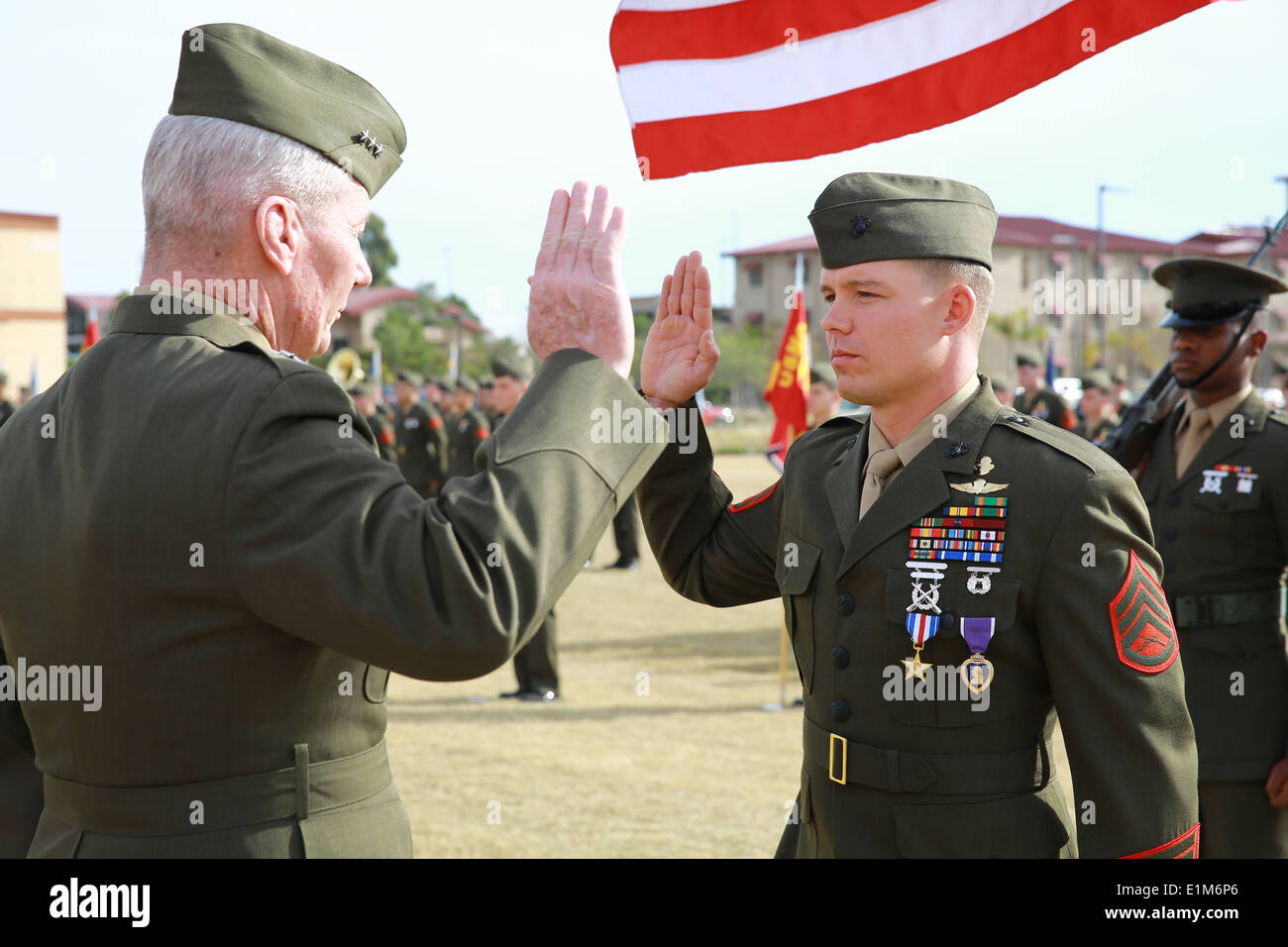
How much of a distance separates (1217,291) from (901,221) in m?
2.40

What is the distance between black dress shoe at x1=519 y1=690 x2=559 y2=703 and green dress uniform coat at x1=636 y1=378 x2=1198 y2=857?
6195mm

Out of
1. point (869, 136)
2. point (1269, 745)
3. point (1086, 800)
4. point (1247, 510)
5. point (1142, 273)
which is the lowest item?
point (1269, 745)

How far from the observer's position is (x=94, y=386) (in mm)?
1724

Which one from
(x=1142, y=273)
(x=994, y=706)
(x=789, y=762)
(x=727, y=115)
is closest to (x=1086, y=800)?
(x=994, y=706)

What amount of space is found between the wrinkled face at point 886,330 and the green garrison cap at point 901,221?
39 millimetres

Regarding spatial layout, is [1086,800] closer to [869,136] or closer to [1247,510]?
[869,136]

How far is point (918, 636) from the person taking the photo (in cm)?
229

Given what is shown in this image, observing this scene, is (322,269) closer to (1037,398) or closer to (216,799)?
(216,799)

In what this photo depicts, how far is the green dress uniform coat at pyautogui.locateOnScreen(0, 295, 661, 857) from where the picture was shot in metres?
1.47

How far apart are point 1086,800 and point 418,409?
1525 centimetres

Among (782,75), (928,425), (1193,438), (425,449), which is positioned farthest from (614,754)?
(425,449)

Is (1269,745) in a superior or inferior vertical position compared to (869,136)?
inferior

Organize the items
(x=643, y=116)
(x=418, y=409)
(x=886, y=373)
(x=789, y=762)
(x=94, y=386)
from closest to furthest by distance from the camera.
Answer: (x=94, y=386), (x=886, y=373), (x=643, y=116), (x=789, y=762), (x=418, y=409)

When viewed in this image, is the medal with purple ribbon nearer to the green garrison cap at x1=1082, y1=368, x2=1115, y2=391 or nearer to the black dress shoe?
the black dress shoe
